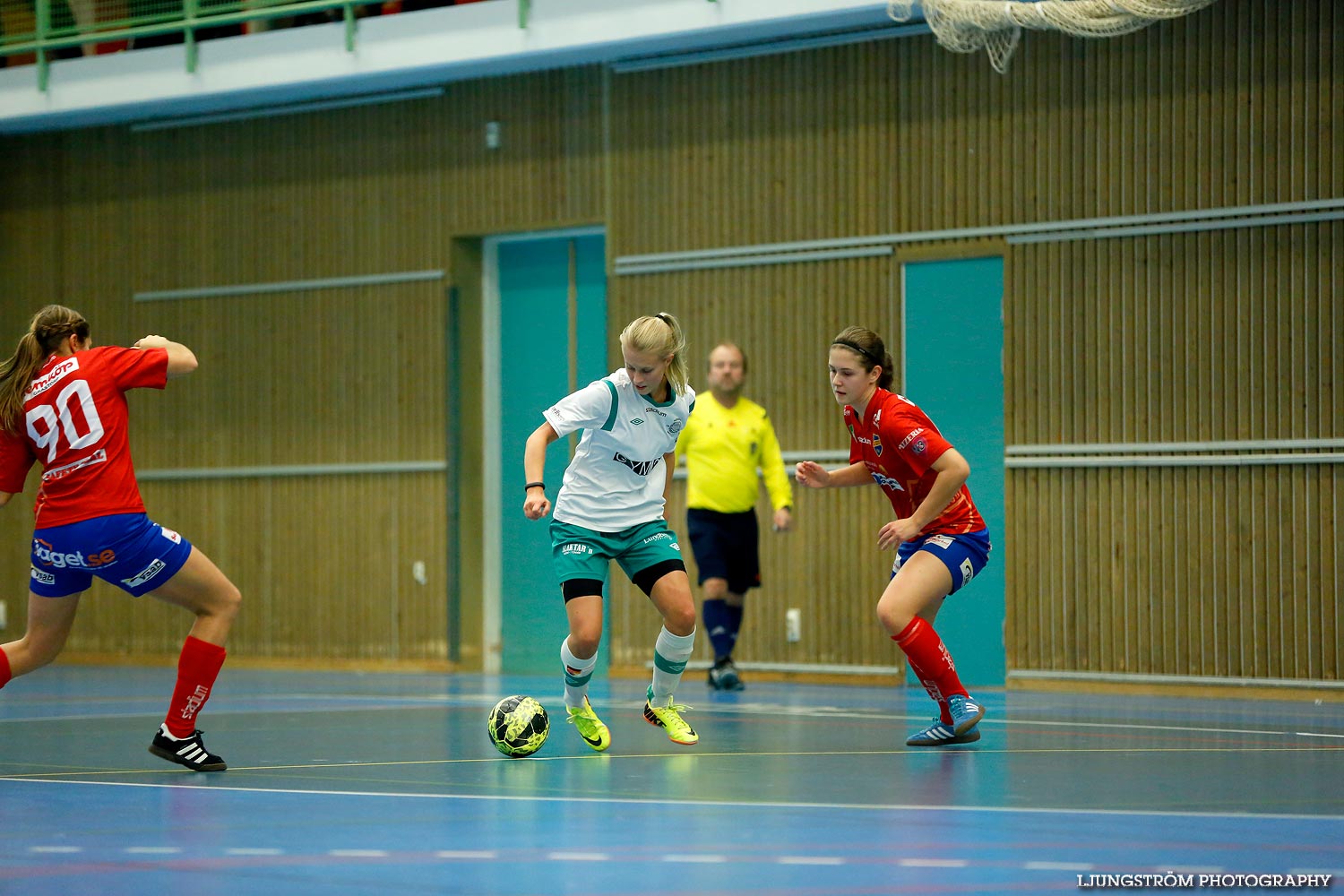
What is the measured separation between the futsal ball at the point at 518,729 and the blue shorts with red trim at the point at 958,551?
1.83 meters

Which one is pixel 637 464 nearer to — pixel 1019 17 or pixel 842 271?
pixel 1019 17

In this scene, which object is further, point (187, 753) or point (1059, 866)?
point (187, 753)

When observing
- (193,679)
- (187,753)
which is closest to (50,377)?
(193,679)

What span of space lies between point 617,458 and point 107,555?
2235 millimetres

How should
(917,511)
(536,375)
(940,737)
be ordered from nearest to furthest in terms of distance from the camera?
1. (917,511)
2. (940,737)
3. (536,375)

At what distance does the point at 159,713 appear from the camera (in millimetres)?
9734

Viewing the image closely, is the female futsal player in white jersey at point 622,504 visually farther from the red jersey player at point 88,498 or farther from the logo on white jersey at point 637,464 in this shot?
the red jersey player at point 88,498

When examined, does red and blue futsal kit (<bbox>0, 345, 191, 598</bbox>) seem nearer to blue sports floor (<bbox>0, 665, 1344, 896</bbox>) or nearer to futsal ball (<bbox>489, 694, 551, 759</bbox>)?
blue sports floor (<bbox>0, 665, 1344, 896</bbox>)

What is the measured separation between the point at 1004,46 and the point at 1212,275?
2.22 metres

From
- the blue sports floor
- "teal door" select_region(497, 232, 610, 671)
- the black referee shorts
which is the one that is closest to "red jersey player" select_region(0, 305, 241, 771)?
the blue sports floor

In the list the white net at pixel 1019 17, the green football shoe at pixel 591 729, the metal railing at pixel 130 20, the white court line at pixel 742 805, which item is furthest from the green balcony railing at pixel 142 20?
the white court line at pixel 742 805

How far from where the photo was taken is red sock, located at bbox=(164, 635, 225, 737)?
6.54 meters

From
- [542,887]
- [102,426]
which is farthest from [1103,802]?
[102,426]

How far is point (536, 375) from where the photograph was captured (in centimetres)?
1412
